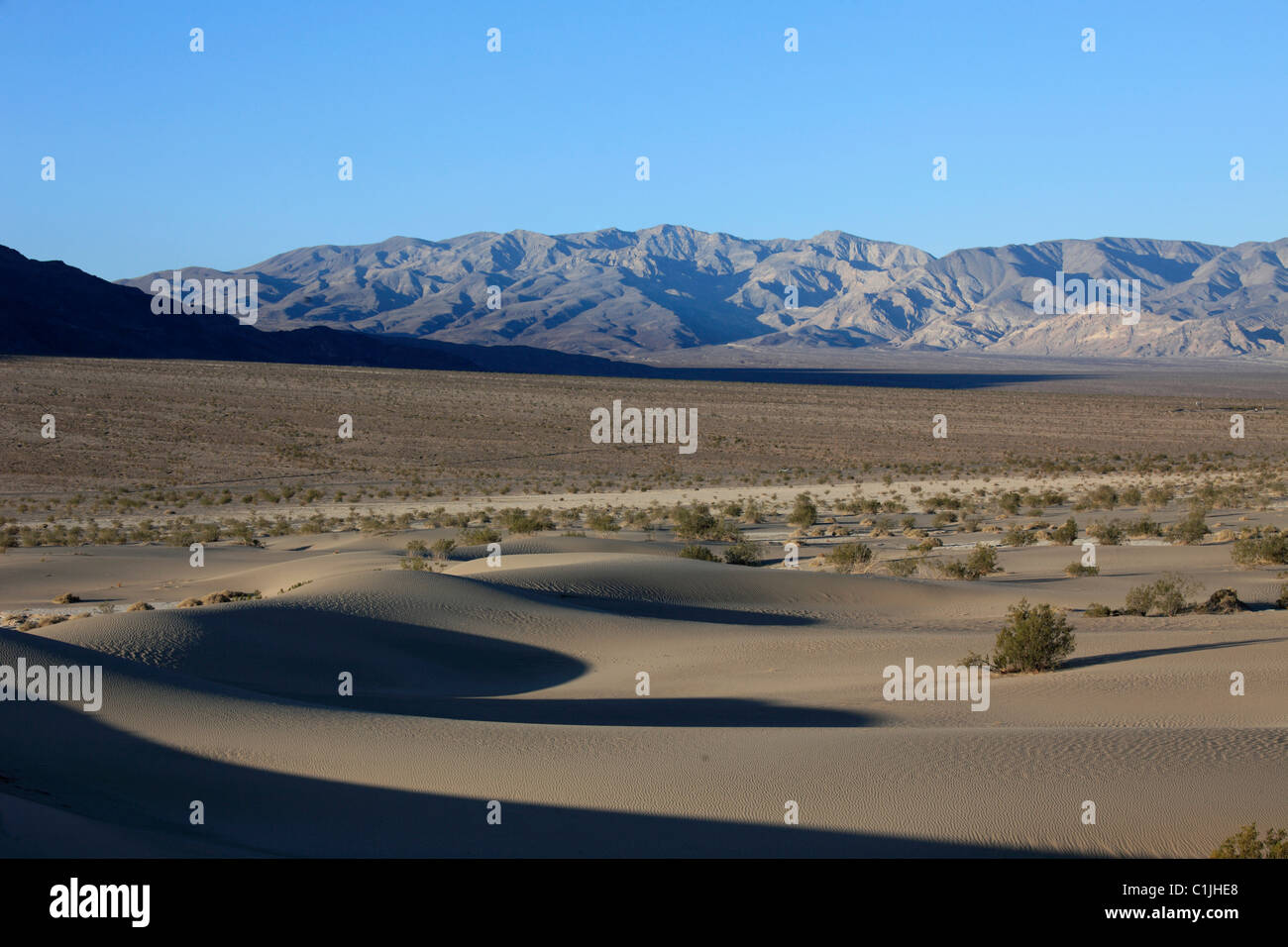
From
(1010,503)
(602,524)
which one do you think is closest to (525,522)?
(602,524)

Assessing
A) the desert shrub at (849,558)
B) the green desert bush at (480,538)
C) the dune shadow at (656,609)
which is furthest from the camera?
the green desert bush at (480,538)

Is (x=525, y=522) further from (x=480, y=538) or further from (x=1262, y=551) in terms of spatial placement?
(x=1262, y=551)

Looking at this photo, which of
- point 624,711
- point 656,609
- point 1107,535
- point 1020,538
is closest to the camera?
point 624,711

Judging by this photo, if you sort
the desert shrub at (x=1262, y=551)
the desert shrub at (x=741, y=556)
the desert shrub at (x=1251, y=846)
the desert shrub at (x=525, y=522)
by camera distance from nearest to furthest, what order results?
the desert shrub at (x=1251, y=846) → the desert shrub at (x=1262, y=551) → the desert shrub at (x=741, y=556) → the desert shrub at (x=525, y=522)

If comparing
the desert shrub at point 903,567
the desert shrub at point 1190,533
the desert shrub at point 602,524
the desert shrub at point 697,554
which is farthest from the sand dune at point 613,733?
the desert shrub at point 602,524

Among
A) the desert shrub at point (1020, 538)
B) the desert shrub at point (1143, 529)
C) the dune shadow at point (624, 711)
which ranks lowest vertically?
the dune shadow at point (624, 711)

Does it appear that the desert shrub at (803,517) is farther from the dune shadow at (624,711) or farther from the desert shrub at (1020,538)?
the dune shadow at (624,711)
